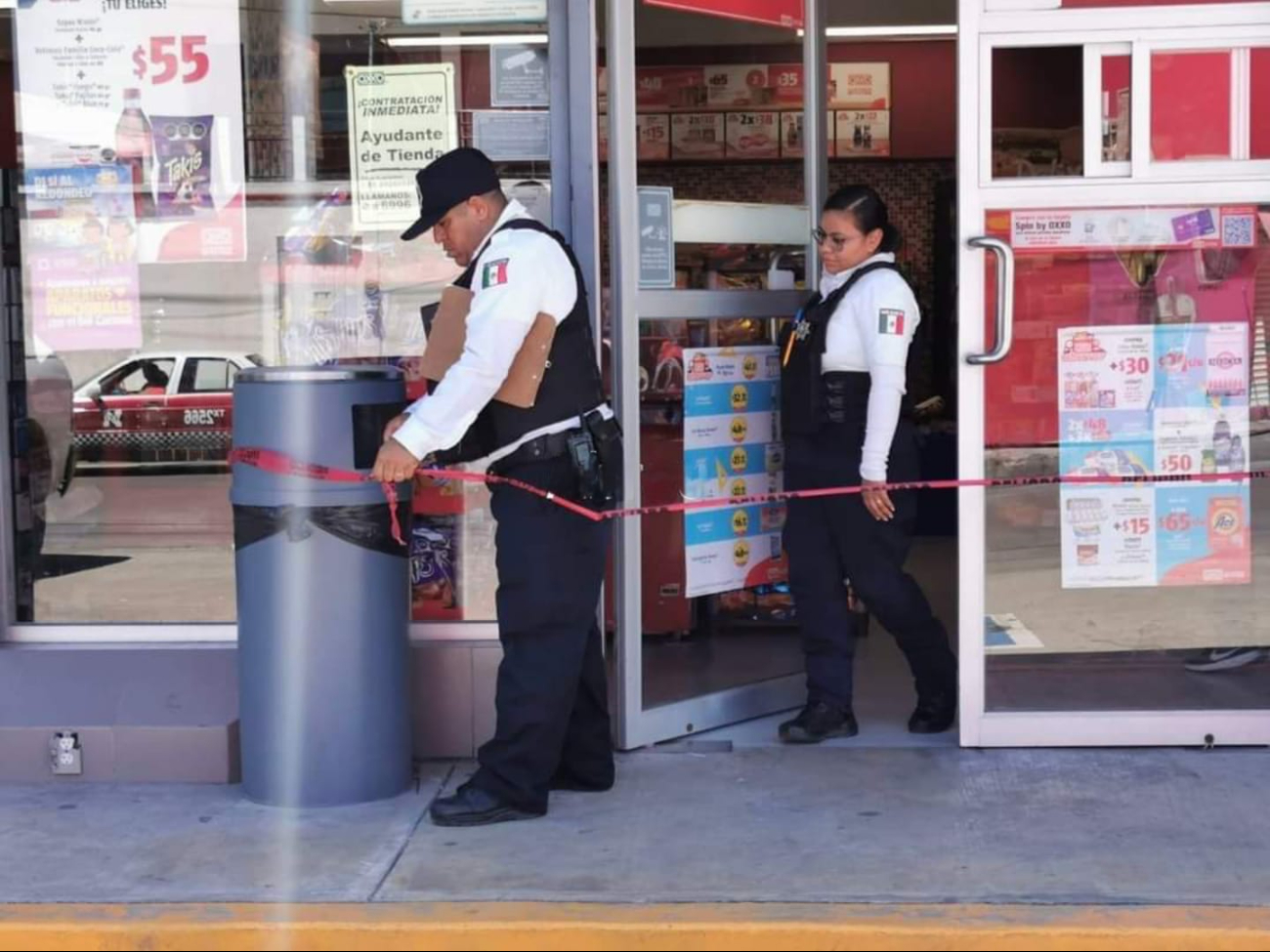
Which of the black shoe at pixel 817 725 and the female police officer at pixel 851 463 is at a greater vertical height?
the female police officer at pixel 851 463

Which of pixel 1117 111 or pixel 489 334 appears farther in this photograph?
A: pixel 1117 111

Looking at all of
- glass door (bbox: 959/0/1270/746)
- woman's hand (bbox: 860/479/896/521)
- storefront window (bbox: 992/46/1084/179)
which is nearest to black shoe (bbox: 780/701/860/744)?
glass door (bbox: 959/0/1270/746)

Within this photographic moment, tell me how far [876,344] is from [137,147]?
2.59m

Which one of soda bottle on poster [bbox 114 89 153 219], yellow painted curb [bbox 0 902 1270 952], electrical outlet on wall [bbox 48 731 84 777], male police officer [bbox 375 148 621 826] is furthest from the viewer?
soda bottle on poster [bbox 114 89 153 219]

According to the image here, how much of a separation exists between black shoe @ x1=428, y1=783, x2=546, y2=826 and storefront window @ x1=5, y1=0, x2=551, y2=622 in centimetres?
85

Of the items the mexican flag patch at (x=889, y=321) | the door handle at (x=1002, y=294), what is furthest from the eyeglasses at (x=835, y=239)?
the door handle at (x=1002, y=294)

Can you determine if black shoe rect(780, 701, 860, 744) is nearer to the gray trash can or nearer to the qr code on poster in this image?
the gray trash can

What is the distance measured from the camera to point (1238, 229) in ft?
18.1

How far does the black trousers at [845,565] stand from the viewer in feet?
18.5

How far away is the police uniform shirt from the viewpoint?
15.4ft

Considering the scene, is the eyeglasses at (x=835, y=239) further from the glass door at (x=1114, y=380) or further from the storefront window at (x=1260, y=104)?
the storefront window at (x=1260, y=104)

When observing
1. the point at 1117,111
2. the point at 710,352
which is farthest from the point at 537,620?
the point at 1117,111

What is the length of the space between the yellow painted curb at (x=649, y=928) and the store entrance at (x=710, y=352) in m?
1.45

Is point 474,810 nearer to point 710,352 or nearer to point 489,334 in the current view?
point 489,334
